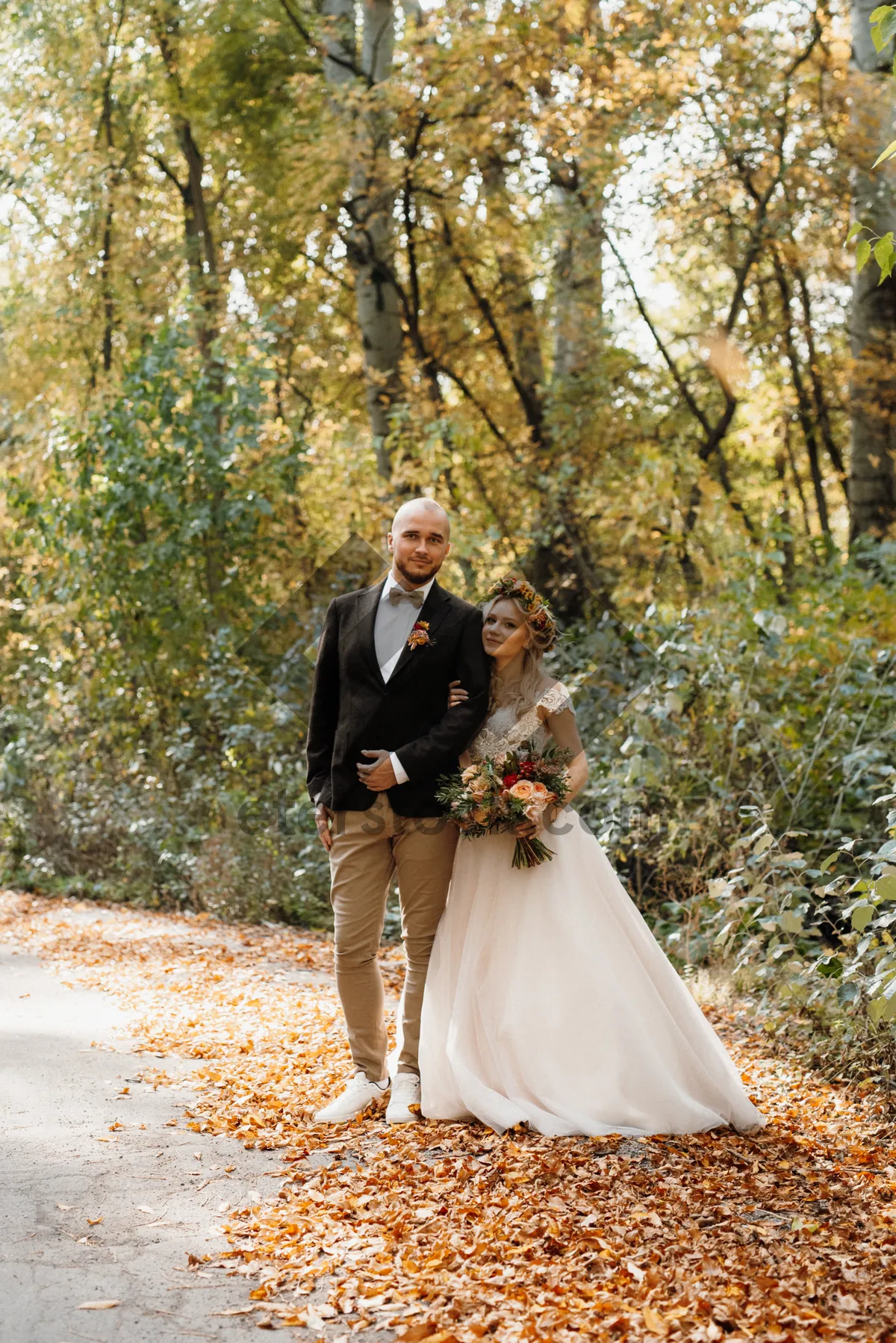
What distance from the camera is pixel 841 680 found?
673cm

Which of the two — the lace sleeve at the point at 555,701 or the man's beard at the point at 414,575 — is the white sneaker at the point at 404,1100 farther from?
the man's beard at the point at 414,575

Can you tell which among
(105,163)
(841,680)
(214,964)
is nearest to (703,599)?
(841,680)

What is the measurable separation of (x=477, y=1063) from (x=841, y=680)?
3440 millimetres

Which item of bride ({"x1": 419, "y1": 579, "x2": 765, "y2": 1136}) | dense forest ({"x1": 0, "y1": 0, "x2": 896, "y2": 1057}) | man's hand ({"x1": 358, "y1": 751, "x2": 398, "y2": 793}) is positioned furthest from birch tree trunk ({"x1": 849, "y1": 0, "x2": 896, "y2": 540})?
man's hand ({"x1": 358, "y1": 751, "x2": 398, "y2": 793})

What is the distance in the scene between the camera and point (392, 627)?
4.36 meters

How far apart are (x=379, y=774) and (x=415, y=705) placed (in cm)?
27

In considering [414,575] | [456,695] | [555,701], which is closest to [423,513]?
[414,575]

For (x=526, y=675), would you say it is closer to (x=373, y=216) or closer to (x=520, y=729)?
(x=520, y=729)

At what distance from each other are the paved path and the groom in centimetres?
61

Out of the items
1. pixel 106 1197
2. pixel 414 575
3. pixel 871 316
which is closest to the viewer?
pixel 106 1197

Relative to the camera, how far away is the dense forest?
7.38 meters

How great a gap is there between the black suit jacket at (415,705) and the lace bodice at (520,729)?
3.5 inches

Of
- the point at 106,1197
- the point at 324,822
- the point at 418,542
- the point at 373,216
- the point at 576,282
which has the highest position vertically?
the point at 373,216

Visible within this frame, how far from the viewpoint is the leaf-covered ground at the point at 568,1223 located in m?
2.84
